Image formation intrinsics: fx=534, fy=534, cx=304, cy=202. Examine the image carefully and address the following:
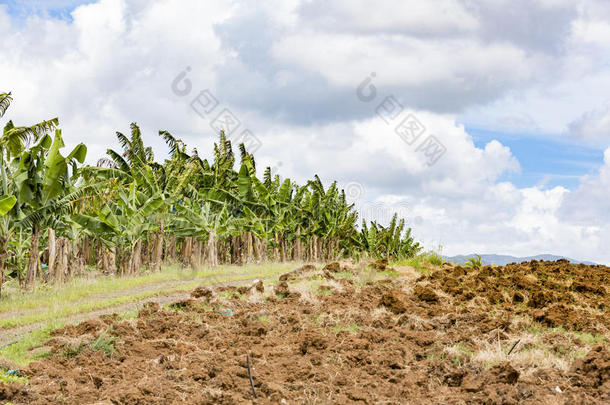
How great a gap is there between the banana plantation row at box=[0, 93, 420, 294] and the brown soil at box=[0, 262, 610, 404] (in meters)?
6.53

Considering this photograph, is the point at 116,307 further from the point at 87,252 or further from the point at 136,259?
the point at 87,252

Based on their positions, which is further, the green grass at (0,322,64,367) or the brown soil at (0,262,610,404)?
the green grass at (0,322,64,367)

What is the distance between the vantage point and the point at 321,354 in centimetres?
749

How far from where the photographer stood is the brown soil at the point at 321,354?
19.6 ft

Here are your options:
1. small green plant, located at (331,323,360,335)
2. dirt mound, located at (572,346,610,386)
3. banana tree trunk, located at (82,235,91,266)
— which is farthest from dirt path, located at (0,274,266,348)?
banana tree trunk, located at (82,235,91,266)

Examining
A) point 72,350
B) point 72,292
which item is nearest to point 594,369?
point 72,350

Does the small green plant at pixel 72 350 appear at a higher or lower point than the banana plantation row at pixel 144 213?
lower

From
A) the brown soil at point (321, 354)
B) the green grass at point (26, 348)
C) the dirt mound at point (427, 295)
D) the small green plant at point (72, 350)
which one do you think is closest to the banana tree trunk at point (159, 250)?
the brown soil at point (321, 354)

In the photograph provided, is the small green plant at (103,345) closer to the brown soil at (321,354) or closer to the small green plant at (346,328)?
the brown soil at (321,354)

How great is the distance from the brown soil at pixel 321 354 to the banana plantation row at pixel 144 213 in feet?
21.4

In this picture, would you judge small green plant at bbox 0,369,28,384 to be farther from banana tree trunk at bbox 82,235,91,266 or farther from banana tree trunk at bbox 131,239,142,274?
banana tree trunk at bbox 82,235,91,266

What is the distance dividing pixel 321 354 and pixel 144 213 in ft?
45.1

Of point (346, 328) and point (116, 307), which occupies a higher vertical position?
point (116, 307)

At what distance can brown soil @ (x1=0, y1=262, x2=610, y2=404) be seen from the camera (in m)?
5.99
